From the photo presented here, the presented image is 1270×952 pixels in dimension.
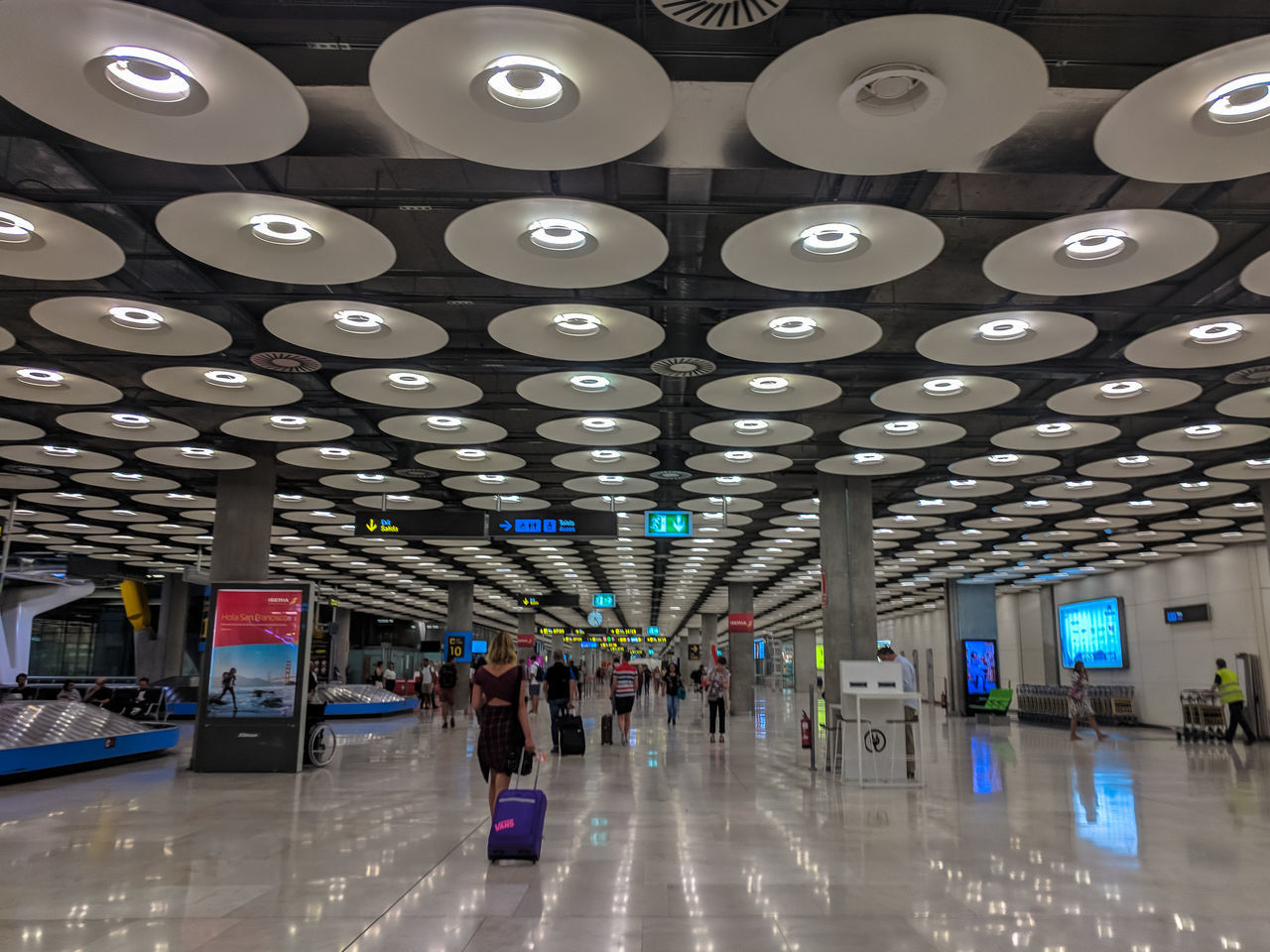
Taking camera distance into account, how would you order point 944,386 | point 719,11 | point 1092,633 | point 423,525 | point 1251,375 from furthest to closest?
point 1092,633
point 423,525
point 944,386
point 1251,375
point 719,11

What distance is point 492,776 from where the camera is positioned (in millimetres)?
8539

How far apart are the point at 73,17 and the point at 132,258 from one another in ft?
16.5

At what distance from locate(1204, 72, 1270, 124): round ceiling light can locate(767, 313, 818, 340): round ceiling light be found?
15.1ft

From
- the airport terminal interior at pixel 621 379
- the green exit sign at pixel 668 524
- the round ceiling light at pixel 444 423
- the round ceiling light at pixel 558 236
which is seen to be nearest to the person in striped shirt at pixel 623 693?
the airport terminal interior at pixel 621 379

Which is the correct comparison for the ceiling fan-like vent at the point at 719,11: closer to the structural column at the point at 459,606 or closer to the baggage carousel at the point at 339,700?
the baggage carousel at the point at 339,700

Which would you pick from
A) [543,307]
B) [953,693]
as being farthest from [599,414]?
[953,693]

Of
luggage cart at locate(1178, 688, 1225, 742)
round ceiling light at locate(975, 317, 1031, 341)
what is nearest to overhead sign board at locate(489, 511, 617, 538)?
round ceiling light at locate(975, 317, 1031, 341)

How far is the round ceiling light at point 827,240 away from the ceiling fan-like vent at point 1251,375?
691 cm

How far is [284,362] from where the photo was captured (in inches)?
460

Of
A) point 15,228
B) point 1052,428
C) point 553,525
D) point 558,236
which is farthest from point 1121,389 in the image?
point 15,228

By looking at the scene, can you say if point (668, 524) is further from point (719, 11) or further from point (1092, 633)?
point (1092, 633)

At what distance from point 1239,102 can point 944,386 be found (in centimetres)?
696

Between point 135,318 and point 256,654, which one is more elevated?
point 135,318

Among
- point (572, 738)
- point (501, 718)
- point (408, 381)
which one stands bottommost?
point (572, 738)
